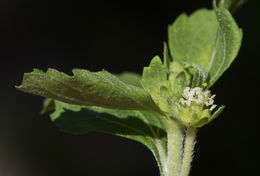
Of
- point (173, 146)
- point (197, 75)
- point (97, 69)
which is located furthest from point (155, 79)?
point (97, 69)

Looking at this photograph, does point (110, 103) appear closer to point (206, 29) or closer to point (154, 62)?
point (154, 62)

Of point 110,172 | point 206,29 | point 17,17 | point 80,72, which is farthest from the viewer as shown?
point 17,17

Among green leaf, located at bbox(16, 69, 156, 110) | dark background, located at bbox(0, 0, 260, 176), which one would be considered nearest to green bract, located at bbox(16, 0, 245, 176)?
green leaf, located at bbox(16, 69, 156, 110)

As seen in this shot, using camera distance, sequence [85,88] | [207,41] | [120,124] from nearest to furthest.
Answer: [85,88]
[120,124]
[207,41]

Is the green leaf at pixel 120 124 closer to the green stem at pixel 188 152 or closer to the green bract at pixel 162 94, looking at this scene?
the green bract at pixel 162 94

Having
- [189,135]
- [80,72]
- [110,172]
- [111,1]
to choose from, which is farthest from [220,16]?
[111,1]

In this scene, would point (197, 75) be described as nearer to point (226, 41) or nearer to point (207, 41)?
point (226, 41)

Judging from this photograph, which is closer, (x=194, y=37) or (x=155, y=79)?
(x=155, y=79)
